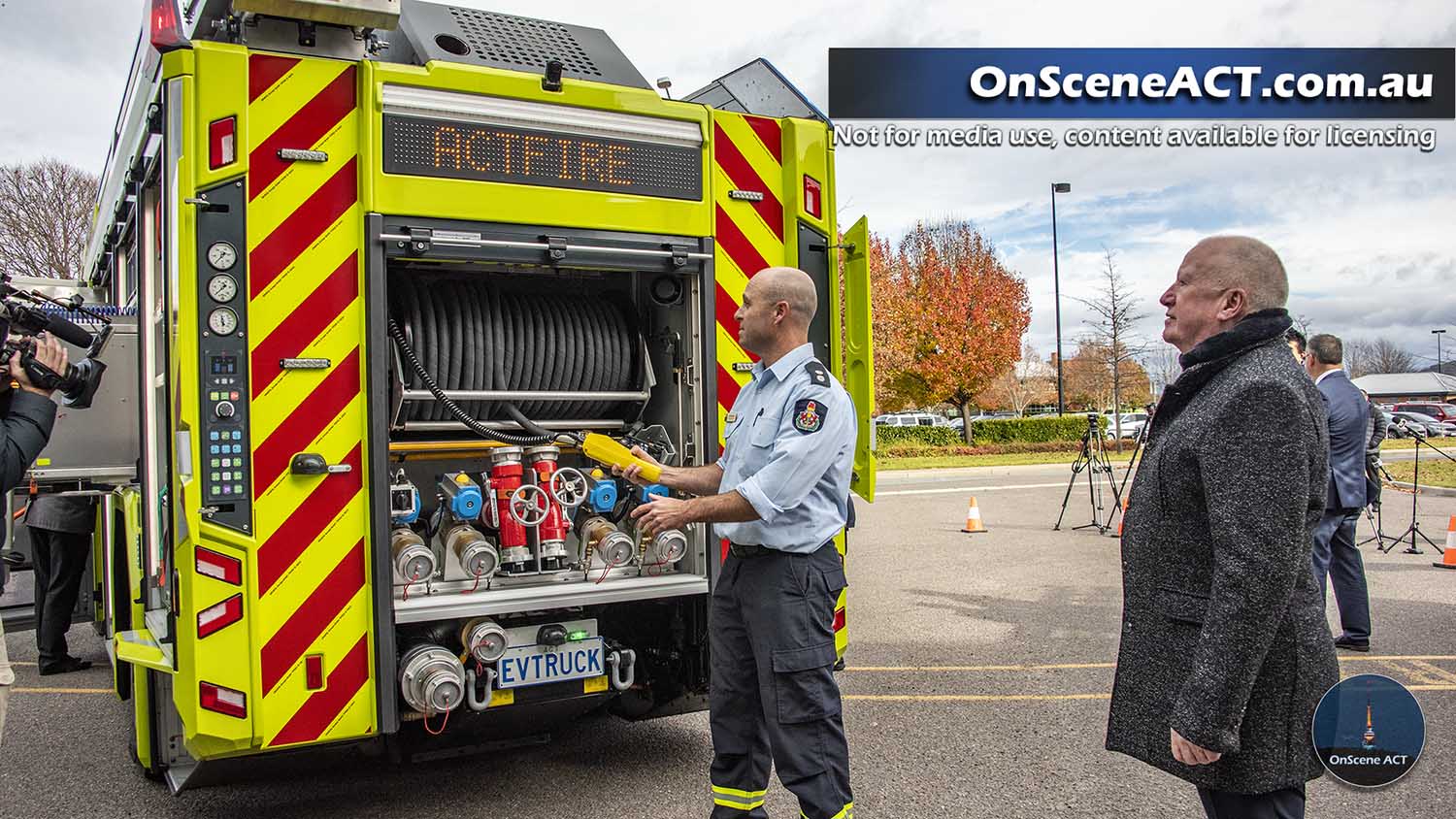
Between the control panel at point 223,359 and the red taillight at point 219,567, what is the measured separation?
10 cm

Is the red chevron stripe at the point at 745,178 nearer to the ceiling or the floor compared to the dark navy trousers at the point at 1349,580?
nearer to the ceiling

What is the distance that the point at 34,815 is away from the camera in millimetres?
4355

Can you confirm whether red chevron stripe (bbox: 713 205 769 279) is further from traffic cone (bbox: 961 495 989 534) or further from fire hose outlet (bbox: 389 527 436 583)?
traffic cone (bbox: 961 495 989 534)

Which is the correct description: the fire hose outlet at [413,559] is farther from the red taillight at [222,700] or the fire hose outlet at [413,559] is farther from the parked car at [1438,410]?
the parked car at [1438,410]

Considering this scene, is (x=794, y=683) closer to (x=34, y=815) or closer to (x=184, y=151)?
(x=184, y=151)

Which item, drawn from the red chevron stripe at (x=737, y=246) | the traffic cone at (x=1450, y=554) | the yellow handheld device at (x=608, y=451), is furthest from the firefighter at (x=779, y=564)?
the traffic cone at (x=1450, y=554)

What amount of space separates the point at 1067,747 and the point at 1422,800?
1.33m

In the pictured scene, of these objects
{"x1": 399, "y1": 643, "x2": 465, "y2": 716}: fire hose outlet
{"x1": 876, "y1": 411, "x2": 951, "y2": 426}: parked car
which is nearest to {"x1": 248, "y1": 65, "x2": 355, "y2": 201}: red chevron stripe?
{"x1": 399, "y1": 643, "x2": 465, "y2": 716}: fire hose outlet

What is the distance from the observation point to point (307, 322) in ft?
11.8

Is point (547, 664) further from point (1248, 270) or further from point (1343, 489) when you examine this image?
point (1343, 489)

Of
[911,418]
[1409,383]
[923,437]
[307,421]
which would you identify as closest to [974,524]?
[307,421]

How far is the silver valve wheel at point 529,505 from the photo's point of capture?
13.7ft

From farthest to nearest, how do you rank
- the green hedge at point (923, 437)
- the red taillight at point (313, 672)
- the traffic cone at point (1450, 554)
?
the green hedge at point (923, 437) < the traffic cone at point (1450, 554) < the red taillight at point (313, 672)

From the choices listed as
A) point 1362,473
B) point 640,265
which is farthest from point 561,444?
point 1362,473
